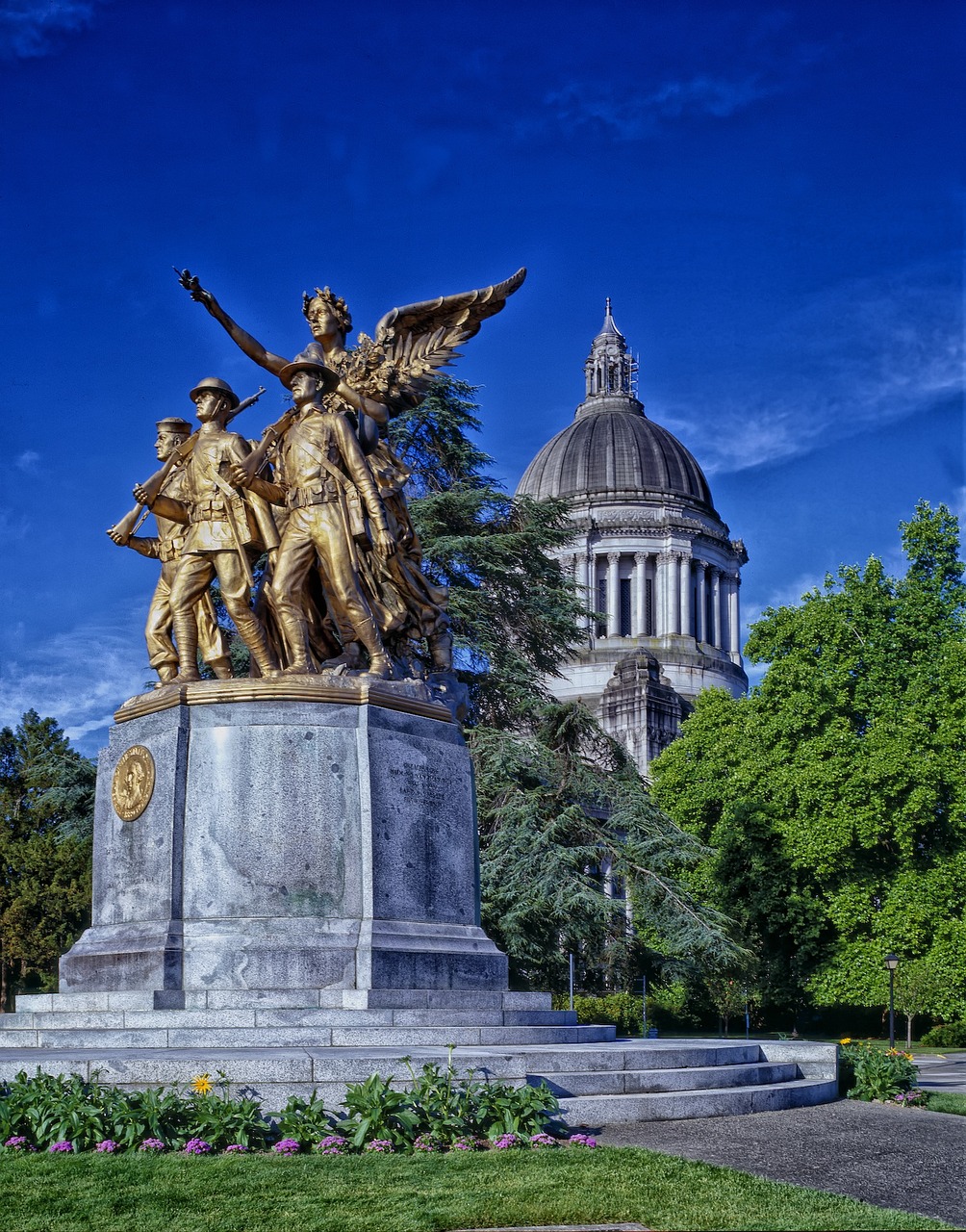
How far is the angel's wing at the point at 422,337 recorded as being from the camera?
15.0 m

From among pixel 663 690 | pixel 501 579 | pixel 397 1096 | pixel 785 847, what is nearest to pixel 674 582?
pixel 663 690

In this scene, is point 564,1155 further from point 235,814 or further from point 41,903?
point 41,903

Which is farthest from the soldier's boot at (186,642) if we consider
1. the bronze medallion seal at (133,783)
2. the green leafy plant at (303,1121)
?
the green leafy plant at (303,1121)

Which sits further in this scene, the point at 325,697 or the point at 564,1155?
the point at 325,697

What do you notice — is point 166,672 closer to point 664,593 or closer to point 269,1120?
point 269,1120

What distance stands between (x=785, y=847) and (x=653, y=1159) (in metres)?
27.5

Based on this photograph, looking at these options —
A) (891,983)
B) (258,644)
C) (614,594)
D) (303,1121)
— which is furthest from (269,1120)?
(614,594)

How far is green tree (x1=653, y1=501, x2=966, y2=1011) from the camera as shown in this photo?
32062 mm

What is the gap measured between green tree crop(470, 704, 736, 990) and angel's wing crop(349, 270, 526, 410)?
40.7 feet

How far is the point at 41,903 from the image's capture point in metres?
32.2

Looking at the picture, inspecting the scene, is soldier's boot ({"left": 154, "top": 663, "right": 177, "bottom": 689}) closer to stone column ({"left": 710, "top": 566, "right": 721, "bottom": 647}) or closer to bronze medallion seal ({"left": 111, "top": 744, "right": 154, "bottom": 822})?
bronze medallion seal ({"left": 111, "top": 744, "right": 154, "bottom": 822})

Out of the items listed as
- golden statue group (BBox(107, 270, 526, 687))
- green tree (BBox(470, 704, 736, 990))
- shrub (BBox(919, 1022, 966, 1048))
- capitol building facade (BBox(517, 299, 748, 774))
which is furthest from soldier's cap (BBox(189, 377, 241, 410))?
capitol building facade (BBox(517, 299, 748, 774))

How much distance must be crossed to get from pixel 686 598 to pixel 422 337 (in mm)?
67241

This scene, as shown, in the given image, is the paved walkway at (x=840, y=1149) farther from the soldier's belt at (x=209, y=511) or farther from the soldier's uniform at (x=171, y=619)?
the soldier's belt at (x=209, y=511)
